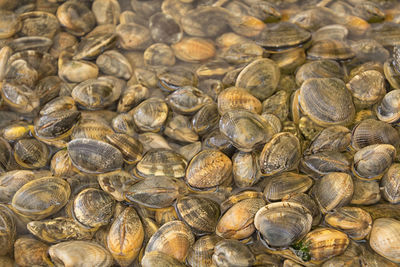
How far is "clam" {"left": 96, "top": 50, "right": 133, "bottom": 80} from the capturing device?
8.27 ft

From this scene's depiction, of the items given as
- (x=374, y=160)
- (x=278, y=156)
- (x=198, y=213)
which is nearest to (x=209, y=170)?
(x=198, y=213)

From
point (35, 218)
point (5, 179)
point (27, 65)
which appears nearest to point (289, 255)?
point (35, 218)

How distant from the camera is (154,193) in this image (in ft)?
6.29

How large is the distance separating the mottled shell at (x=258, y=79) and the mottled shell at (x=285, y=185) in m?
0.61

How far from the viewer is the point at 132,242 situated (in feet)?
6.00

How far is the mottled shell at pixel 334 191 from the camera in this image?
187 cm

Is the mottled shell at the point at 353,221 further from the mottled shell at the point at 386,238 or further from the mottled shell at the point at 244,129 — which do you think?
the mottled shell at the point at 244,129

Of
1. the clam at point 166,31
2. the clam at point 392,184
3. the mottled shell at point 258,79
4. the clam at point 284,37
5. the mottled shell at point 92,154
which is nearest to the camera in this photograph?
the clam at point 392,184

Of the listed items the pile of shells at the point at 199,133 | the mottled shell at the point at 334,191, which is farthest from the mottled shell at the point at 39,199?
the mottled shell at the point at 334,191

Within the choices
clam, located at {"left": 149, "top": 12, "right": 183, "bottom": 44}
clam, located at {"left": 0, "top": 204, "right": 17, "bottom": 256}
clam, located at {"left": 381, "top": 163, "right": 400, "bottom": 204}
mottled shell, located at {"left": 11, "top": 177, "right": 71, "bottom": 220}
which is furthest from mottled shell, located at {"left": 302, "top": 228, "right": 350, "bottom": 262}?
clam, located at {"left": 149, "top": 12, "right": 183, "bottom": 44}

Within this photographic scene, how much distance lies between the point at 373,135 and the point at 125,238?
4.78 feet

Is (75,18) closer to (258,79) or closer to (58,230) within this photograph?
(258,79)

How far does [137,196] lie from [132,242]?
9.2 inches

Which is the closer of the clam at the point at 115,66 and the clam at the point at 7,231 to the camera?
the clam at the point at 7,231
